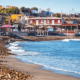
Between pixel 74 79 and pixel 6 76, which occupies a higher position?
pixel 6 76

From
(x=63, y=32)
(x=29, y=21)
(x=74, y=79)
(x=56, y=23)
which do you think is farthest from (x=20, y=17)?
(x=74, y=79)

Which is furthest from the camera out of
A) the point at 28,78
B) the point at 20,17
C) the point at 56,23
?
the point at 20,17

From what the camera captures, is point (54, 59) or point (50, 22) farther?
point (50, 22)

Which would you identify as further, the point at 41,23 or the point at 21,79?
the point at 41,23

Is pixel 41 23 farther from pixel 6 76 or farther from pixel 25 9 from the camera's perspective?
pixel 6 76

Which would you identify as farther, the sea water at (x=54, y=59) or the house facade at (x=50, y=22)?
the house facade at (x=50, y=22)

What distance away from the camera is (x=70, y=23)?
8462 centimetres

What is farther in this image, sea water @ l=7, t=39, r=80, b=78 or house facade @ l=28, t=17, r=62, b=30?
house facade @ l=28, t=17, r=62, b=30

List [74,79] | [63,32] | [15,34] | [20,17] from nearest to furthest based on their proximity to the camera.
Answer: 1. [74,79]
2. [15,34]
3. [63,32]
4. [20,17]

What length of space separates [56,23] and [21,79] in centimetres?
7345

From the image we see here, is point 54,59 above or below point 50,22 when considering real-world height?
below

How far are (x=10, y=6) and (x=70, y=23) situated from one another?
48.8 meters

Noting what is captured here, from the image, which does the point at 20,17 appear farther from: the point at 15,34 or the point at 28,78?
the point at 28,78

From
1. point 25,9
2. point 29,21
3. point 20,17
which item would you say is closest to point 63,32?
point 29,21
